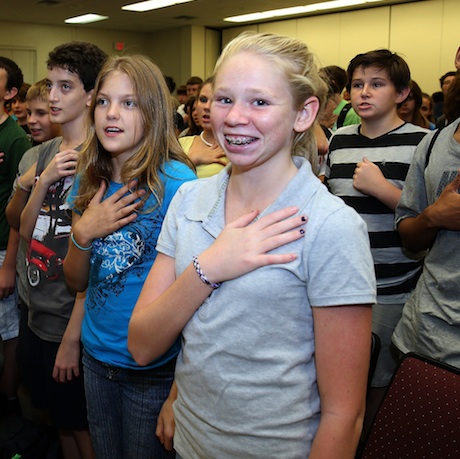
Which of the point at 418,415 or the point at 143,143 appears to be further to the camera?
the point at 143,143

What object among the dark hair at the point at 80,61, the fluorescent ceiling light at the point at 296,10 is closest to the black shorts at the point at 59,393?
the dark hair at the point at 80,61

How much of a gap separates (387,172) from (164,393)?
49.8 inches

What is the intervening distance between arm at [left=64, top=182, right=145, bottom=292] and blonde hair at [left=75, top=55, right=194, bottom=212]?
39 millimetres

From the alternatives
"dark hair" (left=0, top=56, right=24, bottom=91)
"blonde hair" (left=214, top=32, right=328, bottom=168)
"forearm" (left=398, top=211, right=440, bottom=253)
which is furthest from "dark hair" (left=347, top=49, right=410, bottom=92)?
"dark hair" (left=0, top=56, right=24, bottom=91)

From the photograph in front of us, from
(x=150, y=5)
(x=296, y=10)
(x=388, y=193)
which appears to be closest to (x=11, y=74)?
(x=388, y=193)

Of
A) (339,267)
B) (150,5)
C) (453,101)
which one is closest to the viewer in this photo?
(339,267)

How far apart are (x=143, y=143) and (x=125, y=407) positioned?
0.75 metres

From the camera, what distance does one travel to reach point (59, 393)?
1887mm

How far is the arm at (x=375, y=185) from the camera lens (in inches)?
82.5

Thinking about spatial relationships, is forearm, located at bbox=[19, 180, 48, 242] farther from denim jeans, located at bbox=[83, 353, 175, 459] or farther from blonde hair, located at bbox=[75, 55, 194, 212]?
denim jeans, located at bbox=[83, 353, 175, 459]

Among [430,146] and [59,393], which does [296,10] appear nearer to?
[430,146]

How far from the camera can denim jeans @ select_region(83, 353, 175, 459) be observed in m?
1.46

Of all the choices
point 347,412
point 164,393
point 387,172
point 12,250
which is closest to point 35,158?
point 12,250

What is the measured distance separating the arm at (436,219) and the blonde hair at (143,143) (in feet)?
2.42
